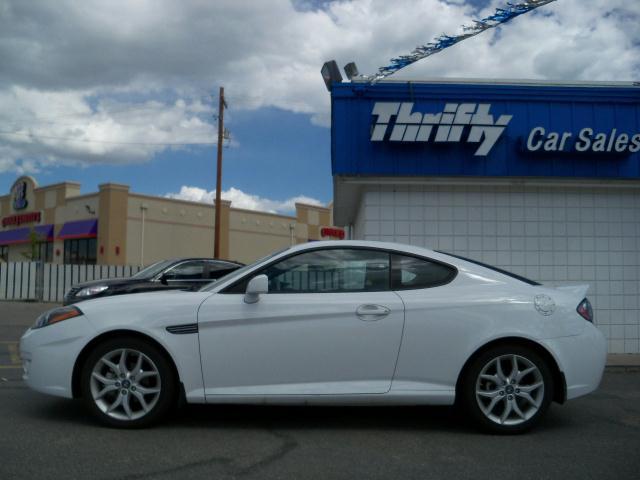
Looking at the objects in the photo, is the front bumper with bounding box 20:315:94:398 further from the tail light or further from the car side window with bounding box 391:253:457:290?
the tail light

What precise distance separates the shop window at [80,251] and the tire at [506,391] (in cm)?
3304

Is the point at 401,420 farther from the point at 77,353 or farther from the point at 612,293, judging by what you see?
the point at 612,293

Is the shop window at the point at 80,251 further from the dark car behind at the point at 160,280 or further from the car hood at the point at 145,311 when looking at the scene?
the car hood at the point at 145,311

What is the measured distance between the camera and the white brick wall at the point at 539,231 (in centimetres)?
984

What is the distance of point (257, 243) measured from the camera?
4316cm

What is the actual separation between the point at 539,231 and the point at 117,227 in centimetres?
2832

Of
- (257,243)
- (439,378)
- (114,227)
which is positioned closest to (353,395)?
(439,378)

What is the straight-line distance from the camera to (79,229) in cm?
3584

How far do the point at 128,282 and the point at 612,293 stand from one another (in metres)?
7.42

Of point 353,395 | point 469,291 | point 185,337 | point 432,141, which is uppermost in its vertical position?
point 432,141

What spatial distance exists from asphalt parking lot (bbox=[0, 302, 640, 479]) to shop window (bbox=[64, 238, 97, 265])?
31.0m

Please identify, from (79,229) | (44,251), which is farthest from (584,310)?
(44,251)

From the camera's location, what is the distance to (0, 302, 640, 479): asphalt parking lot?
408 cm

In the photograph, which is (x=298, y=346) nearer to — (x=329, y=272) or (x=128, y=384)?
(x=329, y=272)
